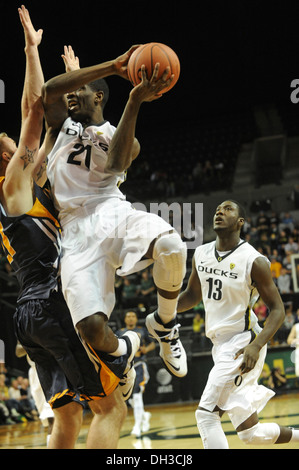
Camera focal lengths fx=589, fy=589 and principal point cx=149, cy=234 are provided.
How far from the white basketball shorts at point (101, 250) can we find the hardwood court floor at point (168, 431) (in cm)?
312

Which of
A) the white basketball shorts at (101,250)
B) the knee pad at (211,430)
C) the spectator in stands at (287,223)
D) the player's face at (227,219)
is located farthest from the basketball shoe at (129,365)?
the spectator in stands at (287,223)

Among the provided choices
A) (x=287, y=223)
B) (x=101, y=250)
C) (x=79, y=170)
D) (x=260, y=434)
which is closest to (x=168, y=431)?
(x=260, y=434)

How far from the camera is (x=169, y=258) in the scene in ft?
11.5

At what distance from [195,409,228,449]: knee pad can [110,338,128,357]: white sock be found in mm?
1079

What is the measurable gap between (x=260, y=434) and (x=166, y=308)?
1.43 meters

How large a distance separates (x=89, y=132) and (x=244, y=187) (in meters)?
16.7

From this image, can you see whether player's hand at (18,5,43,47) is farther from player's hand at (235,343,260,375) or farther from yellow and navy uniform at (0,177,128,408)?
player's hand at (235,343,260,375)

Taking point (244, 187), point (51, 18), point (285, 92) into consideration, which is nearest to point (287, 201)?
point (244, 187)

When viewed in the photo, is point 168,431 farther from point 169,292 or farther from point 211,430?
point 169,292

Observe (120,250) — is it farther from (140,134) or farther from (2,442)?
(140,134)

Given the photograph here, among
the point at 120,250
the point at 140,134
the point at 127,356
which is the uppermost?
the point at 140,134

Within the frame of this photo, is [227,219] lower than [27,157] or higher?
lower

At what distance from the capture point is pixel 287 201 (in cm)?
1905

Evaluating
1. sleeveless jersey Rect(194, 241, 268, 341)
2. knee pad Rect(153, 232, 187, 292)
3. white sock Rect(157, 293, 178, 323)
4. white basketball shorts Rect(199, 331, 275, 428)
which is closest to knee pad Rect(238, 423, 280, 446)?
white basketball shorts Rect(199, 331, 275, 428)
